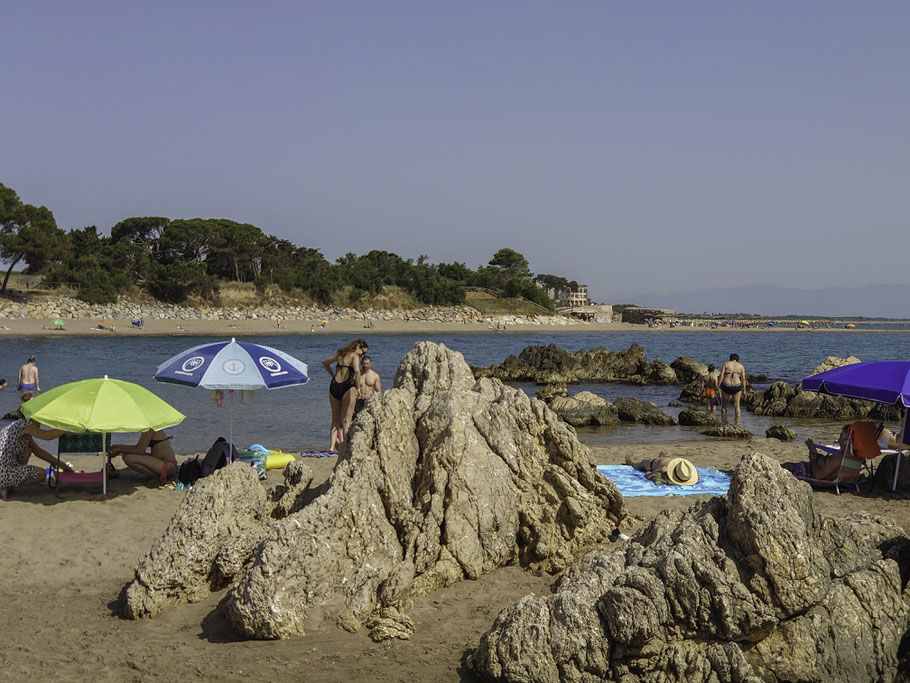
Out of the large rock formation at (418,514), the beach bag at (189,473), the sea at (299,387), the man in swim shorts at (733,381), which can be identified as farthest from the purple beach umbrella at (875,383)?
the man in swim shorts at (733,381)

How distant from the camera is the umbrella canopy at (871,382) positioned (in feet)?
33.1

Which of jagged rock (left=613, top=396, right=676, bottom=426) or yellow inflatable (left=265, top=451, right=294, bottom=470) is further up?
yellow inflatable (left=265, top=451, right=294, bottom=470)

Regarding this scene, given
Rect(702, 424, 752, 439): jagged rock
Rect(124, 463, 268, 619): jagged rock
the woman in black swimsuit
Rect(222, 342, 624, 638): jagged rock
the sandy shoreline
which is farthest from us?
the sandy shoreline

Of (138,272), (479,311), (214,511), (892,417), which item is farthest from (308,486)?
(479,311)

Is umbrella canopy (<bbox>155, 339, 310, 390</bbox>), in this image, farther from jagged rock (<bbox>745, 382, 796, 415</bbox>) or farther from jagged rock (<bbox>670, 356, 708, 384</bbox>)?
jagged rock (<bbox>670, 356, 708, 384</bbox>)

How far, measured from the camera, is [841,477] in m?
11.0

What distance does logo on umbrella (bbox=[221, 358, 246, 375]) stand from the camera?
413 inches

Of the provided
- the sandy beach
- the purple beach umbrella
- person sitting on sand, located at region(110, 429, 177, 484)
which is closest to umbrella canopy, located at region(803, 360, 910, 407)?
the purple beach umbrella

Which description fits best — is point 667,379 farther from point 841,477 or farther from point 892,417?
point 841,477

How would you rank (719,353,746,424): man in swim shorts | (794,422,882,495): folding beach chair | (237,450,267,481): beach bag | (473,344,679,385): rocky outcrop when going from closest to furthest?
(794,422,882,495): folding beach chair, (237,450,267,481): beach bag, (719,353,746,424): man in swim shorts, (473,344,679,385): rocky outcrop

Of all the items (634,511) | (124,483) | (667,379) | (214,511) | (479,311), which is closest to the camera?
(214,511)

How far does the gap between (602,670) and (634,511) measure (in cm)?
464

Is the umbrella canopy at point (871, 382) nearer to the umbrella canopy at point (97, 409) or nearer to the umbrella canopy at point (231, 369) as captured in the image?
the umbrella canopy at point (231, 369)

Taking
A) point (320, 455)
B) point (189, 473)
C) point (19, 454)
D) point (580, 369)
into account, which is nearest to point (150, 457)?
point (189, 473)
